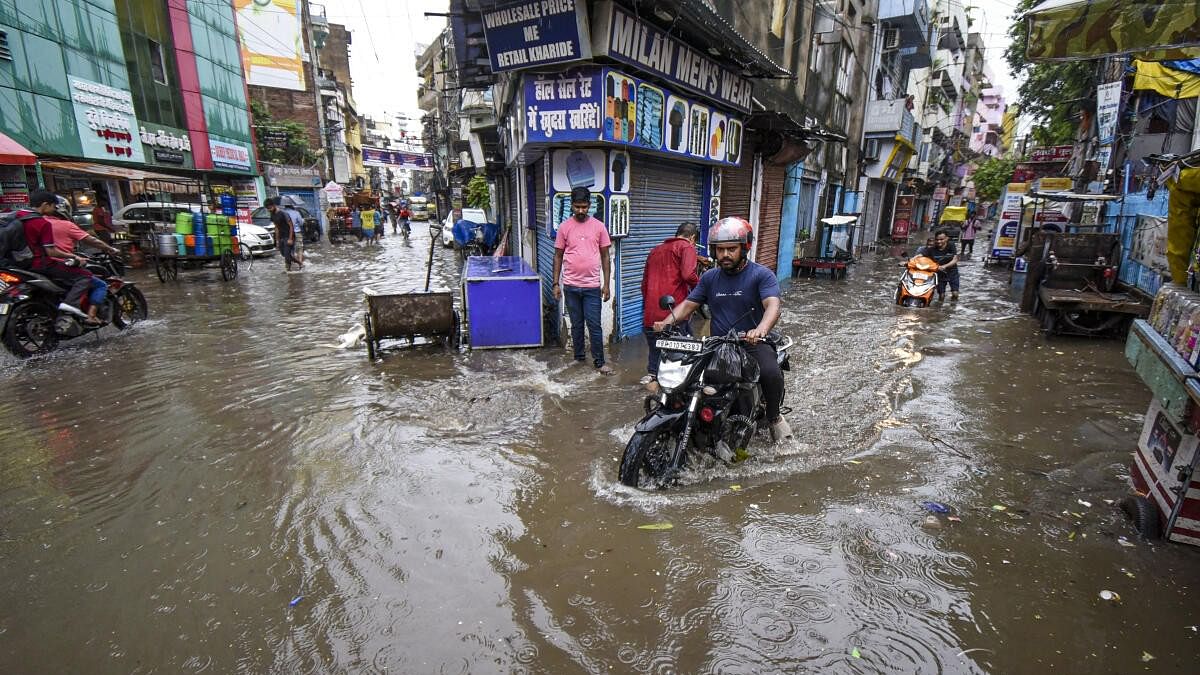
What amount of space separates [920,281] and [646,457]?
9.10 metres

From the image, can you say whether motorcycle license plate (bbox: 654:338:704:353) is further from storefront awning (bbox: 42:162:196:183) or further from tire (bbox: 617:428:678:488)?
storefront awning (bbox: 42:162:196:183)

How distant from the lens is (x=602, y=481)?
154 inches

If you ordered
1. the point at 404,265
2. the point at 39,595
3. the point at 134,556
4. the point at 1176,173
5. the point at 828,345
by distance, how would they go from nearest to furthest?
the point at 39,595
the point at 134,556
the point at 1176,173
the point at 828,345
the point at 404,265

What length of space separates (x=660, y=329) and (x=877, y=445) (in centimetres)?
220

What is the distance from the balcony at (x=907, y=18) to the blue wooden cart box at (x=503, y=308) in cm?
1891

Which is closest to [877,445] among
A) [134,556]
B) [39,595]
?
[134,556]

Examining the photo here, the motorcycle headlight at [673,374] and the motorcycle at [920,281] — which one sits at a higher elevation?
the motorcycle headlight at [673,374]

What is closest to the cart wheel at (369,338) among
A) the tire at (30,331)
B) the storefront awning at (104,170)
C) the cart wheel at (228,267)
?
the tire at (30,331)

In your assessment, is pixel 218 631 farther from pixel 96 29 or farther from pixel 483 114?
pixel 96 29

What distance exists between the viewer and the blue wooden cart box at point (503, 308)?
685 cm

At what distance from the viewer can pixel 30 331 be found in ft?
21.9

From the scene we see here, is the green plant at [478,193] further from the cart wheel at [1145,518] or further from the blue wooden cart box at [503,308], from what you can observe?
the cart wheel at [1145,518]

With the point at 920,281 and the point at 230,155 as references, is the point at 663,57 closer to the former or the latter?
the point at 920,281

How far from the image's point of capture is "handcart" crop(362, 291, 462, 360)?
261 inches
